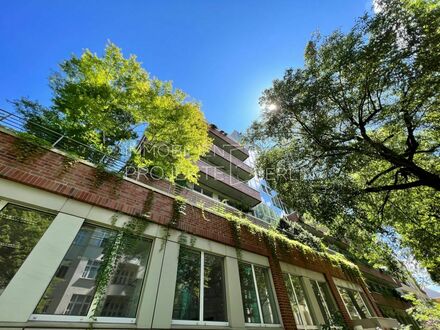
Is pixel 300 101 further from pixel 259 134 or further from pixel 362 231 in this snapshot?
pixel 362 231

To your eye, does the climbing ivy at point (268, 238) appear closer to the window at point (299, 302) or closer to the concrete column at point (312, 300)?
the window at point (299, 302)

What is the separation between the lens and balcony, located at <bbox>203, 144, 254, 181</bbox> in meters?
21.9

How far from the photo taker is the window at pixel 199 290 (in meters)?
5.69

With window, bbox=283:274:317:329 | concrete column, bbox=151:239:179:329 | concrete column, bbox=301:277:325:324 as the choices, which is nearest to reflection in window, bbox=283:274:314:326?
window, bbox=283:274:317:329

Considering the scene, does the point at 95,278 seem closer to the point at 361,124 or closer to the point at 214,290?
the point at 214,290

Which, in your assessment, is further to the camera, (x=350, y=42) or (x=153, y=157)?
(x=153, y=157)

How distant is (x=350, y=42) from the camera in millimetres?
7723

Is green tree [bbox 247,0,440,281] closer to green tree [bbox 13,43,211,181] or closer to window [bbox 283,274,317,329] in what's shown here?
window [bbox 283,274,317,329]

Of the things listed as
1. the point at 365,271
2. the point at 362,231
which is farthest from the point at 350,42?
the point at 365,271

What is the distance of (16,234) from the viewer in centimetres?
427

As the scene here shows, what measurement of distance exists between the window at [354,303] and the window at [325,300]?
190 cm

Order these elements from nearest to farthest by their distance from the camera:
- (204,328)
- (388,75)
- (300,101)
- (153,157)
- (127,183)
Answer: (204,328) → (127,183) → (388,75) → (300,101) → (153,157)

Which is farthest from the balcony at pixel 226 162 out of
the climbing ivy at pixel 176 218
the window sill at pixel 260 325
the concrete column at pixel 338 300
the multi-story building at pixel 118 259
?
the window sill at pixel 260 325

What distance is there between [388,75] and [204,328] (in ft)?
32.5
